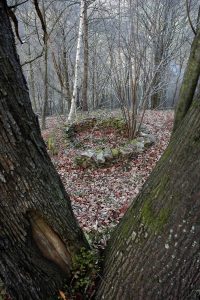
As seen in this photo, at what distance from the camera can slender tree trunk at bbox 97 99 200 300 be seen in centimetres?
150

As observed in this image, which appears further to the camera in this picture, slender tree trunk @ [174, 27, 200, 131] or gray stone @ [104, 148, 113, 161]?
gray stone @ [104, 148, 113, 161]

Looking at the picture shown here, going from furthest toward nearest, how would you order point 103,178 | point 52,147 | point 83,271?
point 52,147 → point 103,178 → point 83,271

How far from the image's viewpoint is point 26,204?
64.6 inches

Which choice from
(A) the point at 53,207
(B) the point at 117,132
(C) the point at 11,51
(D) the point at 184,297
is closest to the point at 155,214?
(D) the point at 184,297

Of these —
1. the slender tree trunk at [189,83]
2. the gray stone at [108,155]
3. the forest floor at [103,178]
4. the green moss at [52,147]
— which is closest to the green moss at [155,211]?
the slender tree trunk at [189,83]

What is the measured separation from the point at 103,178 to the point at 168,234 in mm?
5393

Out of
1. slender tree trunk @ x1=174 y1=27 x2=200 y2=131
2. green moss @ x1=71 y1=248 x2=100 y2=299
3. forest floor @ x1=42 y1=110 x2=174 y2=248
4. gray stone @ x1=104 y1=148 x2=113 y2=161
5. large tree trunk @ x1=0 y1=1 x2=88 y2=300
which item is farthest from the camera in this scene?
gray stone @ x1=104 y1=148 x2=113 y2=161

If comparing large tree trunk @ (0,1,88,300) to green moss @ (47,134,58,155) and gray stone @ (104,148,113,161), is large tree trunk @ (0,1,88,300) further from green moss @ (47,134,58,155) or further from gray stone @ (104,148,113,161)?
green moss @ (47,134,58,155)

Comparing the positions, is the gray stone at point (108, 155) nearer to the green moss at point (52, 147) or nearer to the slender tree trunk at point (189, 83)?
the green moss at point (52, 147)

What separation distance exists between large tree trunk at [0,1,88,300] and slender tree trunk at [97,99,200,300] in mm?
405

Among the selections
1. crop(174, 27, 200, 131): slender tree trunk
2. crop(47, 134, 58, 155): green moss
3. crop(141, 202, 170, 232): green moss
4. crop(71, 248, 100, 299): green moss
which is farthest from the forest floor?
crop(174, 27, 200, 131): slender tree trunk

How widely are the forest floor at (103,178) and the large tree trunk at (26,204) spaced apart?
1.13 meters

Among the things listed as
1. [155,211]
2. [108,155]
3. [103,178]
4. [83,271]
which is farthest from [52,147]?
[155,211]

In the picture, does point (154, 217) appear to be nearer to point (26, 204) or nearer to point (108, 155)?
point (26, 204)
